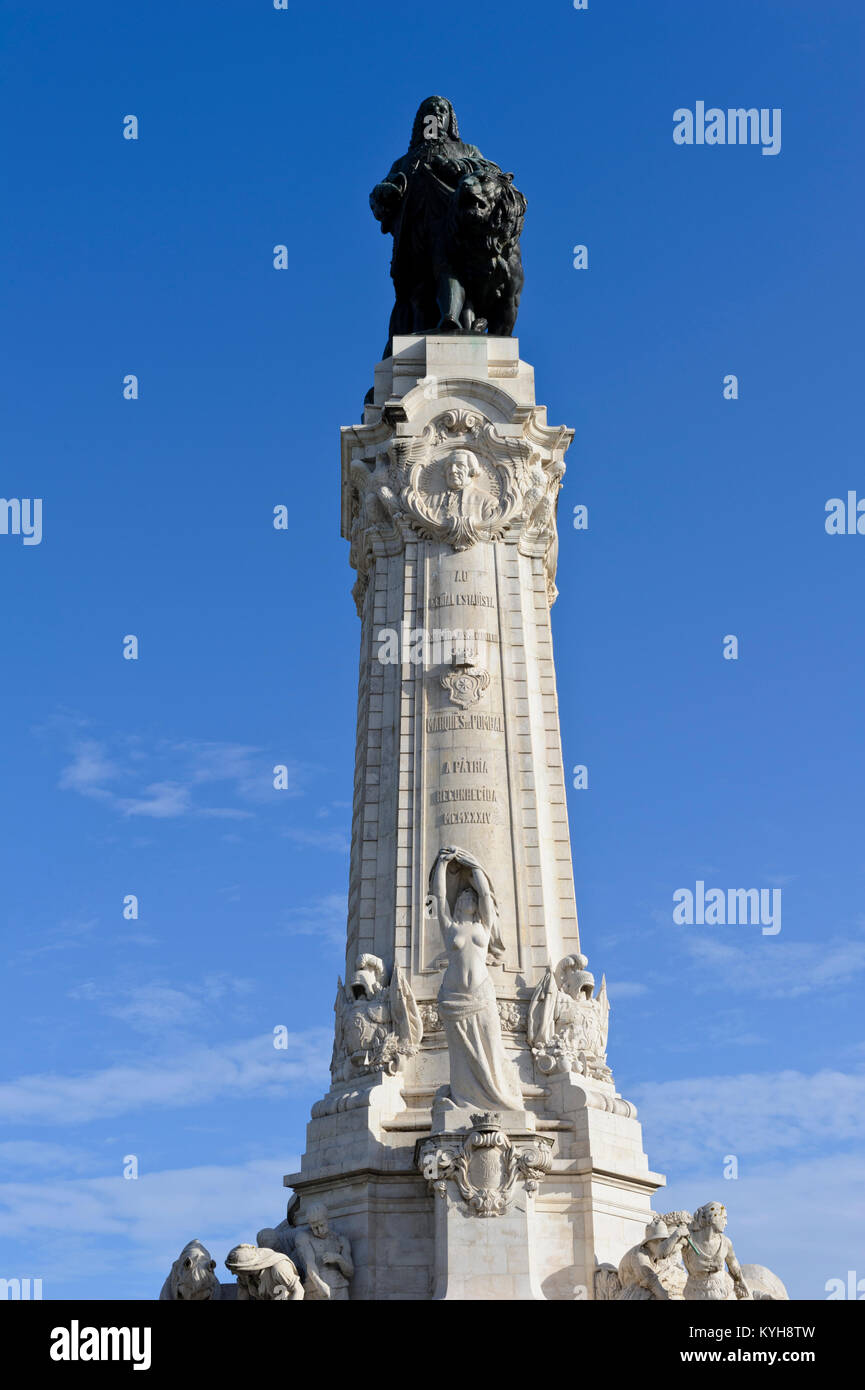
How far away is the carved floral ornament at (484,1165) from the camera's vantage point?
67.3 feet

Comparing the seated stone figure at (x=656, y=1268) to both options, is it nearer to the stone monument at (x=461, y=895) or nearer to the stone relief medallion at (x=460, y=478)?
the stone monument at (x=461, y=895)

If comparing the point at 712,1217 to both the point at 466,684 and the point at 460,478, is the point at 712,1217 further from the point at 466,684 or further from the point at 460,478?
the point at 460,478

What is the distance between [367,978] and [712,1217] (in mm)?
6161

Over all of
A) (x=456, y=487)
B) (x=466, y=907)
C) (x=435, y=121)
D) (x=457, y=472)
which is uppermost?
(x=435, y=121)

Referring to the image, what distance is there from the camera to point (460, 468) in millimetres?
26969

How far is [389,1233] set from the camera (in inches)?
854

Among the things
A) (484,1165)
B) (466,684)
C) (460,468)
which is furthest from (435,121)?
(484,1165)

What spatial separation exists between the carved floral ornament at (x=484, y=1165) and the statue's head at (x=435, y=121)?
20.4 metres

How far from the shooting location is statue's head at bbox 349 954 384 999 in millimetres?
23670

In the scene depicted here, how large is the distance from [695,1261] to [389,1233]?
418 centimetres

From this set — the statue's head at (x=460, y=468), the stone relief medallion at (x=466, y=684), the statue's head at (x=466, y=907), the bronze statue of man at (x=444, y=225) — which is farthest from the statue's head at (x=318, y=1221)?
the bronze statue of man at (x=444, y=225)

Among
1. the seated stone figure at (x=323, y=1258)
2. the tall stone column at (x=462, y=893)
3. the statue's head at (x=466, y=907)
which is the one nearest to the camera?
the seated stone figure at (x=323, y=1258)
